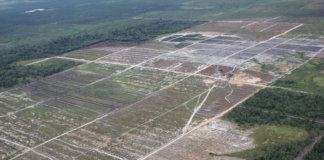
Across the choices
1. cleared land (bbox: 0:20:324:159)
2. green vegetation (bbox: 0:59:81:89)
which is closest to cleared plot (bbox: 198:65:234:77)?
cleared land (bbox: 0:20:324:159)

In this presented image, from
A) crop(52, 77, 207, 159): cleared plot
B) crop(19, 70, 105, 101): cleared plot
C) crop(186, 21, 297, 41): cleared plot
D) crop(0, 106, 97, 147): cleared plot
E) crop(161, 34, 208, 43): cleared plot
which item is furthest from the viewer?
crop(161, 34, 208, 43): cleared plot

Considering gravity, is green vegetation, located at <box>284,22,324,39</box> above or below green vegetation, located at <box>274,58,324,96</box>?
above

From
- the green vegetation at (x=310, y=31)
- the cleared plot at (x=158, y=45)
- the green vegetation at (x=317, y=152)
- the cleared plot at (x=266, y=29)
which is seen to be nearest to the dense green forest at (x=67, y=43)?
the cleared plot at (x=158, y=45)

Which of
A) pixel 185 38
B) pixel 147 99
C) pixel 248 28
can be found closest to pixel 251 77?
pixel 147 99

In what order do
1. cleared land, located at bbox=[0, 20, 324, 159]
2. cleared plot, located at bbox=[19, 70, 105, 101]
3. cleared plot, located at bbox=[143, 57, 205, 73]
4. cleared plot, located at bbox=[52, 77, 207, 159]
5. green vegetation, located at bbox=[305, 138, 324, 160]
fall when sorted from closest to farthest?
1. green vegetation, located at bbox=[305, 138, 324, 160]
2. cleared plot, located at bbox=[52, 77, 207, 159]
3. cleared land, located at bbox=[0, 20, 324, 159]
4. cleared plot, located at bbox=[19, 70, 105, 101]
5. cleared plot, located at bbox=[143, 57, 205, 73]

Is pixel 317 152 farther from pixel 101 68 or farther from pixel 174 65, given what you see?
pixel 101 68

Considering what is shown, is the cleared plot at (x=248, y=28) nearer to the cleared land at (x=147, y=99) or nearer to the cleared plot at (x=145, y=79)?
the cleared land at (x=147, y=99)

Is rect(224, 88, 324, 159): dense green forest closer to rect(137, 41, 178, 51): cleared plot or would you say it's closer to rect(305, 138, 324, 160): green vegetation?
rect(305, 138, 324, 160): green vegetation

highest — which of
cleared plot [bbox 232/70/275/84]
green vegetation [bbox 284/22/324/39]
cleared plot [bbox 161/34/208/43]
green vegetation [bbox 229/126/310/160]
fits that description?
green vegetation [bbox 284/22/324/39]
